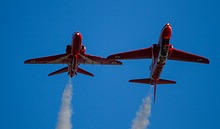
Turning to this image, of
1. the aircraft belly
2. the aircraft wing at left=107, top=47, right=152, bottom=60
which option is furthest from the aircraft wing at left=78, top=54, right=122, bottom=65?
the aircraft belly

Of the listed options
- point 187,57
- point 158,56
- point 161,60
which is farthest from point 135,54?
point 187,57

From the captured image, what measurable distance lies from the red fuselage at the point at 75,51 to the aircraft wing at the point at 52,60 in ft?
4.47

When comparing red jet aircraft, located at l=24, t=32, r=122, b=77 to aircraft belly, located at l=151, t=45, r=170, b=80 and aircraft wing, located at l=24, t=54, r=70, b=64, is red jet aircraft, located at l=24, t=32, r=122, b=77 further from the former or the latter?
aircraft belly, located at l=151, t=45, r=170, b=80

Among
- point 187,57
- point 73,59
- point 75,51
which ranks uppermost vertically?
point 75,51

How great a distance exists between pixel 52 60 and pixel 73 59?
212 inches

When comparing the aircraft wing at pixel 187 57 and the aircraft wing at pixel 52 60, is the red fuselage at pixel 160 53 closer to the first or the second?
the aircraft wing at pixel 187 57

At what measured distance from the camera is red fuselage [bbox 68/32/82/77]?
86938 mm

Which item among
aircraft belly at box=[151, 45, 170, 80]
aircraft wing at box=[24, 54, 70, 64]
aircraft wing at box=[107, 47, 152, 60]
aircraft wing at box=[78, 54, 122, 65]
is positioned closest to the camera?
aircraft belly at box=[151, 45, 170, 80]

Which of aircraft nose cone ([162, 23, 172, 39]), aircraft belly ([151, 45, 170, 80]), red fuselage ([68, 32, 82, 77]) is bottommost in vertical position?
aircraft belly ([151, 45, 170, 80])

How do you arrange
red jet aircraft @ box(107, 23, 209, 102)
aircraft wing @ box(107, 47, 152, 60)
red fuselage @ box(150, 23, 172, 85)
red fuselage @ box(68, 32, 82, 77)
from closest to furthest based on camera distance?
red fuselage @ box(150, 23, 172, 85), red jet aircraft @ box(107, 23, 209, 102), aircraft wing @ box(107, 47, 152, 60), red fuselage @ box(68, 32, 82, 77)

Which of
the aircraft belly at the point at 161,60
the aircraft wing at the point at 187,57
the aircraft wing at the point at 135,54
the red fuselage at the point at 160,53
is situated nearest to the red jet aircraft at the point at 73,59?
the aircraft wing at the point at 135,54

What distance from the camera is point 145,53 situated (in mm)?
86438

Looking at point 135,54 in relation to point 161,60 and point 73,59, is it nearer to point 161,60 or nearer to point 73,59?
point 161,60

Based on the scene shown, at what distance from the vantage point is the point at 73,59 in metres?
91.0
